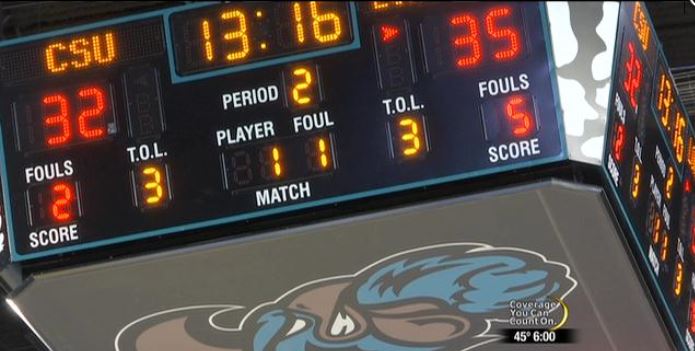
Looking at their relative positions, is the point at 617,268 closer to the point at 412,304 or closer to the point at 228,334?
the point at 412,304

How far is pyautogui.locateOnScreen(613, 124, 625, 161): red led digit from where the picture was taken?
386 inches

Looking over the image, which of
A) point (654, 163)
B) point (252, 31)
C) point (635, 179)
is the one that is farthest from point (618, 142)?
point (252, 31)

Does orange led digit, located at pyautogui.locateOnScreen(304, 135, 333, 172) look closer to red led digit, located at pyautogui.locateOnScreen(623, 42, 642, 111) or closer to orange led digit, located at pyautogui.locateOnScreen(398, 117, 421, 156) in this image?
orange led digit, located at pyautogui.locateOnScreen(398, 117, 421, 156)

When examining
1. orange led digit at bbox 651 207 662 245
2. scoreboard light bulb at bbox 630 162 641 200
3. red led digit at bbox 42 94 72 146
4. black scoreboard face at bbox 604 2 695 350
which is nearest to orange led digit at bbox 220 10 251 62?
red led digit at bbox 42 94 72 146

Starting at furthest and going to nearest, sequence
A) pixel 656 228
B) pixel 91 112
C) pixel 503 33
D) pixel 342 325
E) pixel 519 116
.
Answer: pixel 342 325 < pixel 656 228 < pixel 91 112 < pixel 503 33 < pixel 519 116

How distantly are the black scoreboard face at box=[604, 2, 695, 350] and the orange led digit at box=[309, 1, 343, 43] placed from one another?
4.89 feet

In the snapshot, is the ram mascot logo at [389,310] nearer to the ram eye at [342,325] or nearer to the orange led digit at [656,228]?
the ram eye at [342,325]

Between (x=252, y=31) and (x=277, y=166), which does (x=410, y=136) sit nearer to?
(x=277, y=166)

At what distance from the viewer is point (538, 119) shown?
9.56 metres

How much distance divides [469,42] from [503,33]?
18cm

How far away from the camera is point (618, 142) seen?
988 centimetres

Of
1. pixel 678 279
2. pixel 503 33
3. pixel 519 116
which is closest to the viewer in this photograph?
pixel 519 116

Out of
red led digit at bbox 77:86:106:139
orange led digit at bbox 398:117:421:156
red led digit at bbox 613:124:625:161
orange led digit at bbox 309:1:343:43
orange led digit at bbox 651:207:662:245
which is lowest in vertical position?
orange led digit at bbox 651:207:662:245

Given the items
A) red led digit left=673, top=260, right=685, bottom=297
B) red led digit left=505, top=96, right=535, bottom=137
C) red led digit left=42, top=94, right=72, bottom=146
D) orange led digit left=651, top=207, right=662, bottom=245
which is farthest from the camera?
red led digit left=673, top=260, right=685, bottom=297
